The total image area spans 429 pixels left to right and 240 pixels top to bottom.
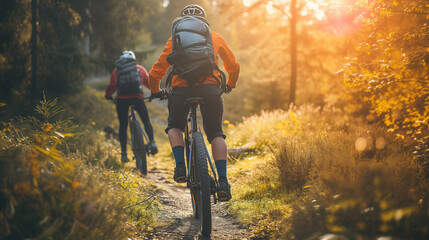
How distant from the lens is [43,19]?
923 centimetres

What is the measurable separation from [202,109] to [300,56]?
45.7 feet

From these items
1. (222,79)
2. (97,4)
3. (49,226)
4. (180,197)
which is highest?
(97,4)

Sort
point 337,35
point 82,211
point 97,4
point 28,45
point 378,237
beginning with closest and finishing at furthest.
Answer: point 378,237, point 82,211, point 28,45, point 97,4, point 337,35

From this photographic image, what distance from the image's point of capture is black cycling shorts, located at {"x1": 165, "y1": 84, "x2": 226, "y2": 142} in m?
3.51

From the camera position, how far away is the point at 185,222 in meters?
3.96

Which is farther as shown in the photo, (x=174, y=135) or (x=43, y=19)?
(x=43, y=19)

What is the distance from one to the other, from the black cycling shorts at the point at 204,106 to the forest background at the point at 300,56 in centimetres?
127

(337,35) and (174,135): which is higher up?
(337,35)

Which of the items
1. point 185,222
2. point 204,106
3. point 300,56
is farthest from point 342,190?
point 300,56

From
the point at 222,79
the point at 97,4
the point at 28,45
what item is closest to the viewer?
the point at 222,79

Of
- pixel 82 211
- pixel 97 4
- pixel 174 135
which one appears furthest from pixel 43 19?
pixel 82 211

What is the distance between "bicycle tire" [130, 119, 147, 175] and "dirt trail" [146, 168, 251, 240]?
3.23ft

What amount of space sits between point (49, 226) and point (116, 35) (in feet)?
35.3

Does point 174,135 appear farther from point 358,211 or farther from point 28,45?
point 28,45
